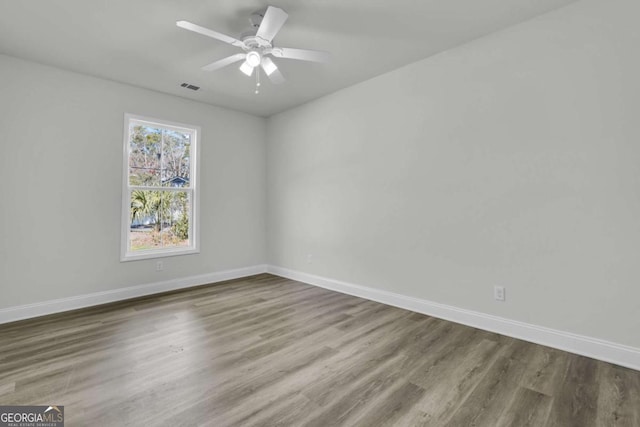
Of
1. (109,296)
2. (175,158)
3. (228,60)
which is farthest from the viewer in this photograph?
(175,158)

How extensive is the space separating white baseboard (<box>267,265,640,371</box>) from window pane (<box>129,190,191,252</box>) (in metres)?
2.48

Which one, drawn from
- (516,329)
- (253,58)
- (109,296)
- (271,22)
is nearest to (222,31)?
(253,58)

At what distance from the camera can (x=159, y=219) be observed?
4.21 meters

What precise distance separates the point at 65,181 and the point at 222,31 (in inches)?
96.9

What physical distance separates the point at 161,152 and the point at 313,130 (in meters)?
2.15

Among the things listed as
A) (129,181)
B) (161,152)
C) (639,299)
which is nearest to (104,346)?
(129,181)

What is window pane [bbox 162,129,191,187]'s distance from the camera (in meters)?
4.25

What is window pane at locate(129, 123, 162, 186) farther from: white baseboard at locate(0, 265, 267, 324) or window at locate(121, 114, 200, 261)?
white baseboard at locate(0, 265, 267, 324)

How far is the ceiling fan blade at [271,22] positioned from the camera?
2082 mm

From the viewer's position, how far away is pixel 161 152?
4.21 m

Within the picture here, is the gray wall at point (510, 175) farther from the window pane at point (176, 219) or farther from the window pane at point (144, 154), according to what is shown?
the window pane at point (144, 154)

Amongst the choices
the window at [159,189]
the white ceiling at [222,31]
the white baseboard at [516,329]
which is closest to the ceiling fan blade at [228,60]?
the white ceiling at [222,31]

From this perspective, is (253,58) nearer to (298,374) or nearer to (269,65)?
(269,65)

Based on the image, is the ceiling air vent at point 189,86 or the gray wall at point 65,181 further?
the ceiling air vent at point 189,86
